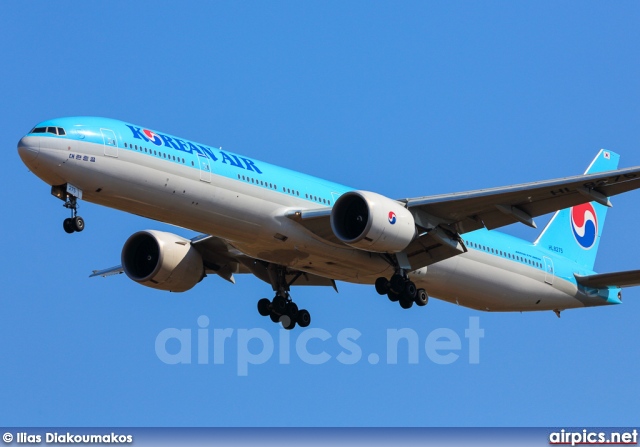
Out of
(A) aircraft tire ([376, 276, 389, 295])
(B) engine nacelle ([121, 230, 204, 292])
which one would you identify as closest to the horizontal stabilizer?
(A) aircraft tire ([376, 276, 389, 295])

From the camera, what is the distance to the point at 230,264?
42469 mm

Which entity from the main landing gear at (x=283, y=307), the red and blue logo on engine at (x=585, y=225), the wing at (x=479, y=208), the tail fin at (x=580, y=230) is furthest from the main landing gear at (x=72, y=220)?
the red and blue logo on engine at (x=585, y=225)

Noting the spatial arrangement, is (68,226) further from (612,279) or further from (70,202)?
(612,279)

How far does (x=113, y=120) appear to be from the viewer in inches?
1390

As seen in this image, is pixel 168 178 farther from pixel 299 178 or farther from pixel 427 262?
pixel 427 262

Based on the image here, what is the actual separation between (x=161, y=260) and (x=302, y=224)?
5913 millimetres

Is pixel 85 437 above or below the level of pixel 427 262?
below

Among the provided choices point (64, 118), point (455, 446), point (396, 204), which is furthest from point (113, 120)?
point (455, 446)

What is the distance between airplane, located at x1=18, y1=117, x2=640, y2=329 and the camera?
34.4m

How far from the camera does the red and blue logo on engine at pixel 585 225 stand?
4825cm

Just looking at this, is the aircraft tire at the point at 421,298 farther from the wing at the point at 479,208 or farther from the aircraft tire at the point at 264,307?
the aircraft tire at the point at 264,307

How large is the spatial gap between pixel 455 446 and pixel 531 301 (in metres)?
11.1

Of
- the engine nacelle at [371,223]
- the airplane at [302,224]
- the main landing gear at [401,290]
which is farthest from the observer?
the main landing gear at [401,290]

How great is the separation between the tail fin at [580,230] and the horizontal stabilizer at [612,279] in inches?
73.1
